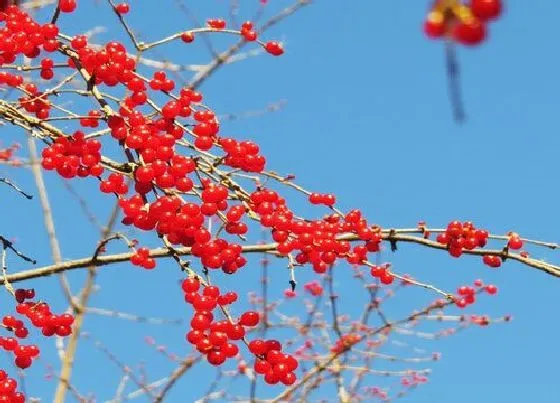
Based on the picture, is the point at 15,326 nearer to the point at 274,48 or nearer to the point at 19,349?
the point at 19,349

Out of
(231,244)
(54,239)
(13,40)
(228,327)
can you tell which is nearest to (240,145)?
(231,244)

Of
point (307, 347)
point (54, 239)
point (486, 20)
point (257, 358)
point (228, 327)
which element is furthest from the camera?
point (307, 347)

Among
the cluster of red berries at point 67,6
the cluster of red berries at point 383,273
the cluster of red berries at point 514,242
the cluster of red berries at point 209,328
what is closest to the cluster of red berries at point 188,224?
the cluster of red berries at point 209,328

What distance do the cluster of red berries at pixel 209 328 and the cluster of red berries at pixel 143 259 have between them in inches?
13.0

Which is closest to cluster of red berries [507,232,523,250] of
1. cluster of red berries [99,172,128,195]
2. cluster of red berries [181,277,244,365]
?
cluster of red berries [181,277,244,365]

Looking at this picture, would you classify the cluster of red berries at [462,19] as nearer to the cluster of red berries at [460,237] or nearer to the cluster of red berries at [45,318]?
the cluster of red berries at [460,237]

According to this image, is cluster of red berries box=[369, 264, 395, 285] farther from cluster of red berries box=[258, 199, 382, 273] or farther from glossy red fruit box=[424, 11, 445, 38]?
glossy red fruit box=[424, 11, 445, 38]

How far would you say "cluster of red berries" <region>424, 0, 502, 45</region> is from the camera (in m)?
0.67

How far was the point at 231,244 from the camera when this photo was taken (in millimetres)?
2104

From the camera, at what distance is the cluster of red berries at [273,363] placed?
7.10 ft

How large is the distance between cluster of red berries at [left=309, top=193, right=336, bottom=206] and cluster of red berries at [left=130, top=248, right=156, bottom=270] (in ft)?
1.87

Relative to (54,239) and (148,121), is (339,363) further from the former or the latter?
(148,121)

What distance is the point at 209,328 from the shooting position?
210 centimetres

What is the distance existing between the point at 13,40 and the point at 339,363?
10.9 feet
